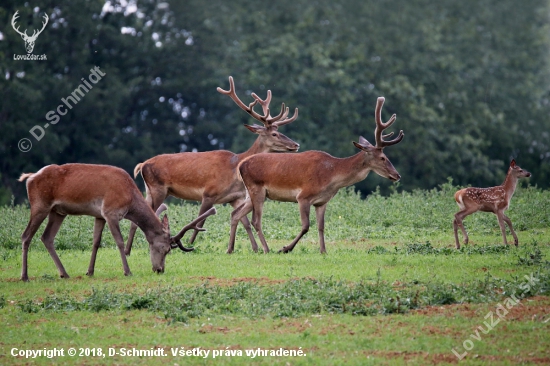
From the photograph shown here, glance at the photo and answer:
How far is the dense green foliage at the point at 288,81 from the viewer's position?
3466 centimetres

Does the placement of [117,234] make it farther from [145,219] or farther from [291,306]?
[291,306]

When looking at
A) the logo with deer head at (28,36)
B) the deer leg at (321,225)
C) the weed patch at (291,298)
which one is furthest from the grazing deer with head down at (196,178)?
the logo with deer head at (28,36)

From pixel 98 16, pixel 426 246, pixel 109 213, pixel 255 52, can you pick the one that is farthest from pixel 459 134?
pixel 109 213

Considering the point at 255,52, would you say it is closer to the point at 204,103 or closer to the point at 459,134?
the point at 204,103

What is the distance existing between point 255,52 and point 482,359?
31.0 m

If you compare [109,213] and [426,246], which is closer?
[109,213]

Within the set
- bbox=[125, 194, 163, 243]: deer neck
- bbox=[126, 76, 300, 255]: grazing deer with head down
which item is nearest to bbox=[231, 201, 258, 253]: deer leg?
bbox=[126, 76, 300, 255]: grazing deer with head down

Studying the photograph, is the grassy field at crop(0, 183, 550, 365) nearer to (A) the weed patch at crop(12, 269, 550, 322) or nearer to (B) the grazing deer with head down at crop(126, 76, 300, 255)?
(A) the weed patch at crop(12, 269, 550, 322)

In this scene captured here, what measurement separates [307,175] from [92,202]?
11.5 feet

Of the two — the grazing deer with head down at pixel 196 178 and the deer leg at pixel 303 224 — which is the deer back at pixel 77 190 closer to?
the deer leg at pixel 303 224

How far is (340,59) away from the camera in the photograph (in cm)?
3716

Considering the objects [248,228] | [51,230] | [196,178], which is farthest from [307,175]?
[51,230]

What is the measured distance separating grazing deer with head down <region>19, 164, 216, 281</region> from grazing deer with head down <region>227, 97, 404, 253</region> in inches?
80.8

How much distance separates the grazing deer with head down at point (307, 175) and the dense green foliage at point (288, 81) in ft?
62.8
